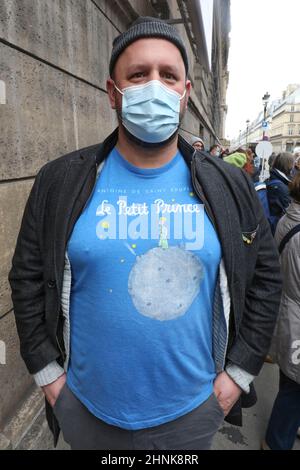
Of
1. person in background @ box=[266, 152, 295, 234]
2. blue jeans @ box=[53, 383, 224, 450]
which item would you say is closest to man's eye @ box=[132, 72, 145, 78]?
blue jeans @ box=[53, 383, 224, 450]

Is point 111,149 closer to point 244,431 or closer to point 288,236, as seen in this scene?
point 288,236

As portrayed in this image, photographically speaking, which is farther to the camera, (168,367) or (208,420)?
(208,420)

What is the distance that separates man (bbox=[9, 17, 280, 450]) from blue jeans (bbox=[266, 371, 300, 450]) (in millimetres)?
1007

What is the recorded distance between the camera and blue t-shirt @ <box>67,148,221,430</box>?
4.42ft

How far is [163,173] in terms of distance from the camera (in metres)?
1.45

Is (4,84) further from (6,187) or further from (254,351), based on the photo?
(254,351)

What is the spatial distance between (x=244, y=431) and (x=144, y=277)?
223 centimetres

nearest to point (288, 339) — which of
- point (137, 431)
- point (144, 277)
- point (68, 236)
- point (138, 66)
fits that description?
point (137, 431)

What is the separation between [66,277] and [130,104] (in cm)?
79

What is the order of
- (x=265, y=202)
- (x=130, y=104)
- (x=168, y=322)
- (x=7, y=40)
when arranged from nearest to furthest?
(x=168, y=322) < (x=130, y=104) < (x=7, y=40) < (x=265, y=202)

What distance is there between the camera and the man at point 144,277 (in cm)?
136

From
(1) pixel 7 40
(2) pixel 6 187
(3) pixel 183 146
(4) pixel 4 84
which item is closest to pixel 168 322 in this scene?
(3) pixel 183 146

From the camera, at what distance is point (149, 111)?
1.46 metres

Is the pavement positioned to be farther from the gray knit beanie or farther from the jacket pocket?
the gray knit beanie
